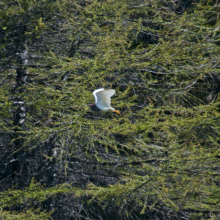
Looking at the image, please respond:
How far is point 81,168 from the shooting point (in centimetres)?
711

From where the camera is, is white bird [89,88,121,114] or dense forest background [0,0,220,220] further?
dense forest background [0,0,220,220]

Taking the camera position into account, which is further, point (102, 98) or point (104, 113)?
point (104, 113)

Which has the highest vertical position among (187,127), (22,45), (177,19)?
(177,19)

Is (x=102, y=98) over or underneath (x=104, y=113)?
over

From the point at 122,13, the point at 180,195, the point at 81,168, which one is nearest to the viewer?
the point at 180,195

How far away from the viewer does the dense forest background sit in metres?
5.71

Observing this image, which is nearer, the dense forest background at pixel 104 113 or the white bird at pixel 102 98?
the white bird at pixel 102 98

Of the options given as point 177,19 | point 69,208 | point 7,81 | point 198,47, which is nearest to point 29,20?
point 7,81

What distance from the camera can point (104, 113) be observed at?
252 inches

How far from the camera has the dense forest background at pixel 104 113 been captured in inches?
225

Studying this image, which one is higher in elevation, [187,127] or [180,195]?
[187,127]

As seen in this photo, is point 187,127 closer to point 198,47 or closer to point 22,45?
point 198,47

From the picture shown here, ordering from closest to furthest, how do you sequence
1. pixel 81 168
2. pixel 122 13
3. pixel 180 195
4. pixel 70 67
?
pixel 70 67, pixel 180 195, pixel 122 13, pixel 81 168

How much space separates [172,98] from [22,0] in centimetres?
340
